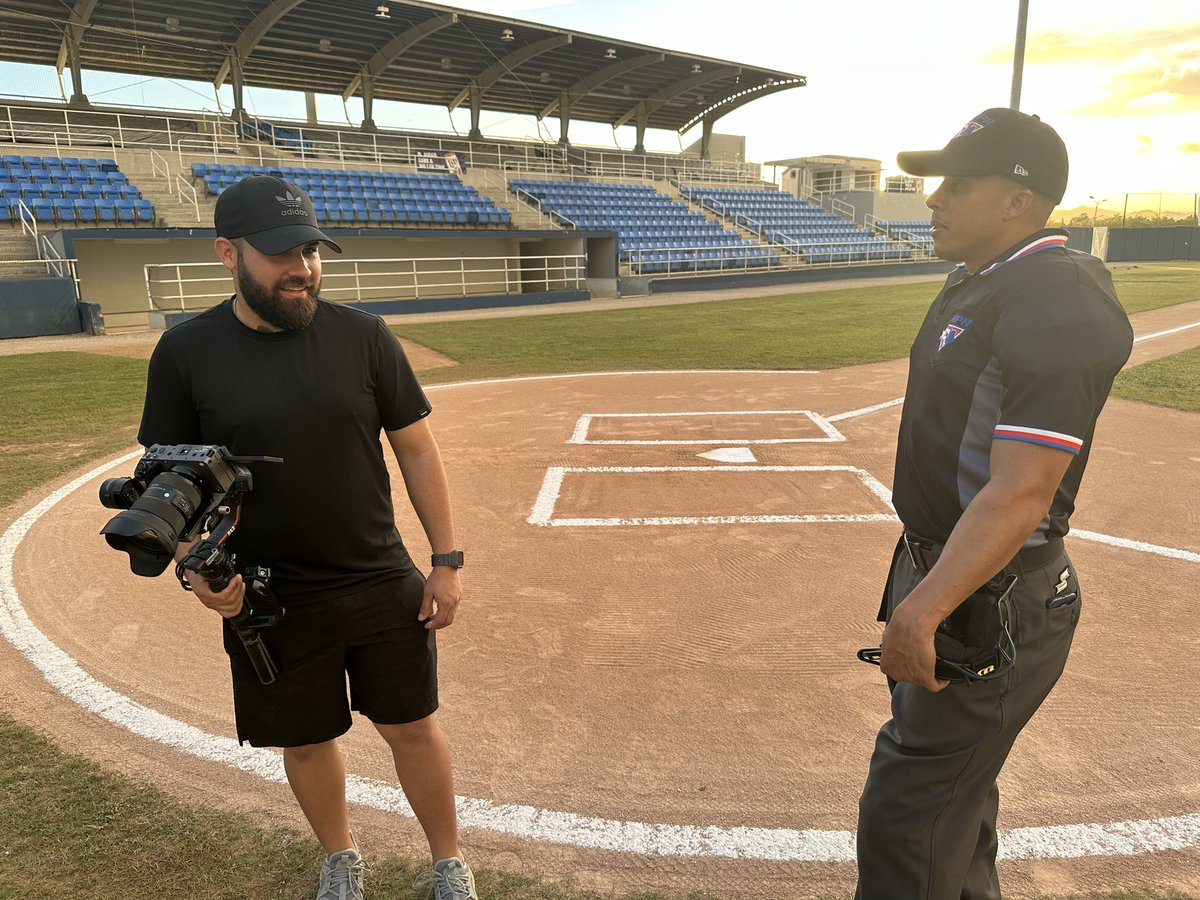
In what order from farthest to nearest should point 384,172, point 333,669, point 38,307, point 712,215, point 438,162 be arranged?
point 712,215
point 438,162
point 384,172
point 38,307
point 333,669

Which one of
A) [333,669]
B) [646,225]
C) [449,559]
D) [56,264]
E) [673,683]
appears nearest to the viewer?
[333,669]

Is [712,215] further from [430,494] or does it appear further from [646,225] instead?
[430,494]

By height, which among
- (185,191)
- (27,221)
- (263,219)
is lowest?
(263,219)

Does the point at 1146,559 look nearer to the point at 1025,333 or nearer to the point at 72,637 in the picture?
the point at 1025,333

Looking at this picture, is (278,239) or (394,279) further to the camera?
(394,279)

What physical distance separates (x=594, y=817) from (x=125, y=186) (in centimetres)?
2411

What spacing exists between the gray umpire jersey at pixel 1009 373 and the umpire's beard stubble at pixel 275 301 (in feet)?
5.69

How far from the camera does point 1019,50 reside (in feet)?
35.3

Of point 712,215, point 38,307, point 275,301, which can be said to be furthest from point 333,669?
point 712,215

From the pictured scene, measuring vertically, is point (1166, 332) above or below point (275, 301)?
below

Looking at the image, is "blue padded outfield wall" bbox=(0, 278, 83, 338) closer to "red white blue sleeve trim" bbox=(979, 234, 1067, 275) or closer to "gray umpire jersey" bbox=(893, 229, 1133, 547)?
"gray umpire jersey" bbox=(893, 229, 1133, 547)

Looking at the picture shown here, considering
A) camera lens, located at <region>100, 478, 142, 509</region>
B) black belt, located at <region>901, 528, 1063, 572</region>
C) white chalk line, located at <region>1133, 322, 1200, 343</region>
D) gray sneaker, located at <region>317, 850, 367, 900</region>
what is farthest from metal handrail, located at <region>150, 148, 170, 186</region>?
Answer: black belt, located at <region>901, 528, 1063, 572</region>

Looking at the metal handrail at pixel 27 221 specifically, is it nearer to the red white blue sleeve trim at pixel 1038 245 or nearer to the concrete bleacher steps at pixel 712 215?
the red white blue sleeve trim at pixel 1038 245

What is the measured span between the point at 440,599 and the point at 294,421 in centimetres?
73
